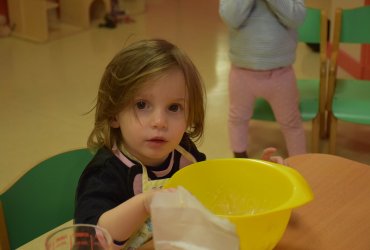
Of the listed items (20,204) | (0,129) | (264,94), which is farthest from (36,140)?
(20,204)

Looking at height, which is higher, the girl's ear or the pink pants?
the girl's ear

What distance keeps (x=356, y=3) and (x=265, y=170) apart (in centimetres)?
260

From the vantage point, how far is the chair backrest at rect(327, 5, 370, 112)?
7.56ft

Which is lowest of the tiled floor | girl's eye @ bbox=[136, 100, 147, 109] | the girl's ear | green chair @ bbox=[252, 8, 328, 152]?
the tiled floor

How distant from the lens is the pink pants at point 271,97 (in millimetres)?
2266

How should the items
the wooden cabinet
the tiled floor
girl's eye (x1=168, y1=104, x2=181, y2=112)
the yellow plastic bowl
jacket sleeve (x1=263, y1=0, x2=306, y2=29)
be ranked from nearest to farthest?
1. the yellow plastic bowl
2. girl's eye (x1=168, y1=104, x2=181, y2=112)
3. jacket sleeve (x1=263, y1=0, x2=306, y2=29)
4. the tiled floor
5. the wooden cabinet

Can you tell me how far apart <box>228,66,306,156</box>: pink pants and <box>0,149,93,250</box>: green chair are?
118cm

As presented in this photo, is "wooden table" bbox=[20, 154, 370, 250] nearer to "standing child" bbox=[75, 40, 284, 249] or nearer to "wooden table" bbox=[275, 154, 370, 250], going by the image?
"wooden table" bbox=[275, 154, 370, 250]

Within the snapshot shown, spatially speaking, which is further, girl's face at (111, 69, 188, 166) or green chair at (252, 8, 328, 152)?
green chair at (252, 8, 328, 152)

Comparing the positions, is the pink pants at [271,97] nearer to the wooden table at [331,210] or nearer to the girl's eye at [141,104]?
the wooden table at [331,210]

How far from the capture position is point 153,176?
1106 mm

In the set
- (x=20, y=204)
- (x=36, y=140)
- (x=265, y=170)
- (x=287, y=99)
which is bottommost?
(x=36, y=140)

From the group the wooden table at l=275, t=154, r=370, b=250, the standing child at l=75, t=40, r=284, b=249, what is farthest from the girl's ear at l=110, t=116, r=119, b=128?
the wooden table at l=275, t=154, r=370, b=250

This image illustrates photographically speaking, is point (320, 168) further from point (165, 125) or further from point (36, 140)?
point (36, 140)
